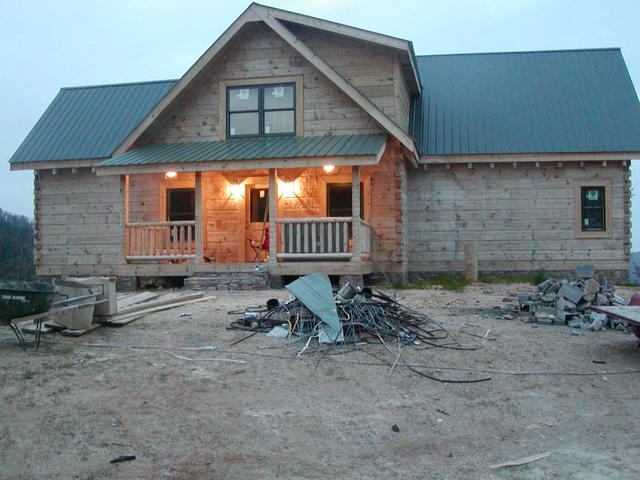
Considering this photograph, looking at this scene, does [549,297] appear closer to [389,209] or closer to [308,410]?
[308,410]

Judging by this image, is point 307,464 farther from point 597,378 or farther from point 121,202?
point 121,202

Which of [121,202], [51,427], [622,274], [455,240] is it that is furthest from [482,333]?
[121,202]

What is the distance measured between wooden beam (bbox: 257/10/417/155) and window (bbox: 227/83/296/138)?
3.89 feet

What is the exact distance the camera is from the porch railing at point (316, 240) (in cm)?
1566

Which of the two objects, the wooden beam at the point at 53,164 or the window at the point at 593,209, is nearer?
the window at the point at 593,209

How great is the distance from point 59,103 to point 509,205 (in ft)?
49.4

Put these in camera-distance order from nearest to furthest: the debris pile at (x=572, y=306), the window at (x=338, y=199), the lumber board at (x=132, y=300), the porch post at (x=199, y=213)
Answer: the debris pile at (x=572, y=306) → the lumber board at (x=132, y=300) → the porch post at (x=199, y=213) → the window at (x=338, y=199)

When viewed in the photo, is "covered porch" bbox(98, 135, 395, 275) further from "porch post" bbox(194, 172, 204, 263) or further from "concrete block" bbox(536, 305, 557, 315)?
"concrete block" bbox(536, 305, 557, 315)

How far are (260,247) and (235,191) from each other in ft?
5.86

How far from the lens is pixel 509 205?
57.2ft

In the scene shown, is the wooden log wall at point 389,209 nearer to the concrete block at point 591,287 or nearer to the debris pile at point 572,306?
the debris pile at point 572,306

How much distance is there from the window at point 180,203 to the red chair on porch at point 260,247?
2.01 m

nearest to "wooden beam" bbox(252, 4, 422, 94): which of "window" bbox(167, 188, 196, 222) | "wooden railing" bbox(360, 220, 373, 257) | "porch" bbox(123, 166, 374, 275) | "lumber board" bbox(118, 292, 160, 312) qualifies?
"porch" bbox(123, 166, 374, 275)

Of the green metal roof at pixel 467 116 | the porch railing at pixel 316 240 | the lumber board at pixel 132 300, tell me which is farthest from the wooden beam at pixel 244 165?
the lumber board at pixel 132 300
